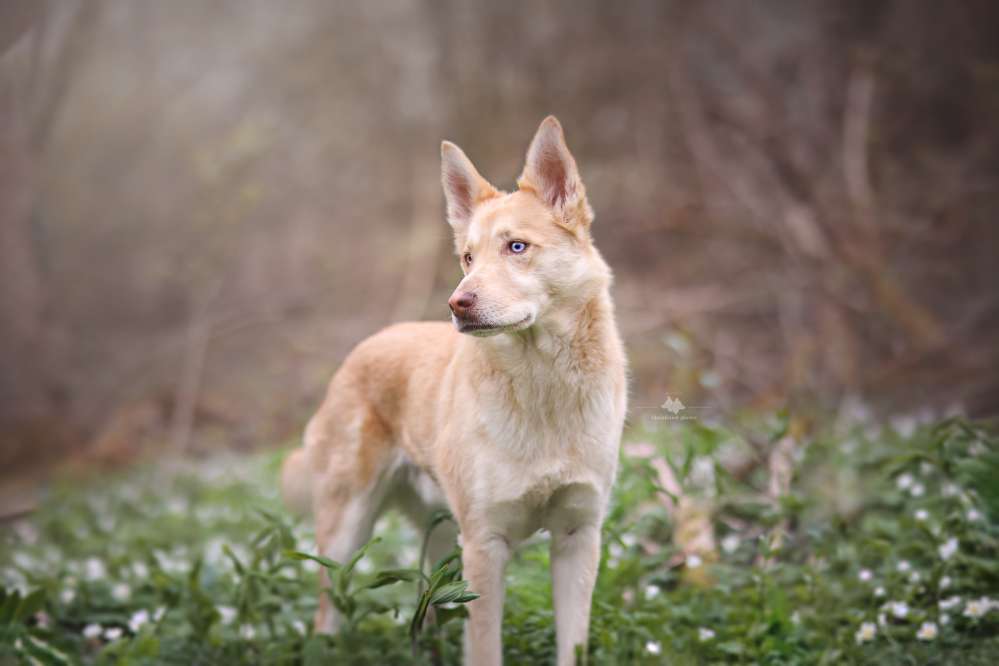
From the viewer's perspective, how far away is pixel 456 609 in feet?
8.44

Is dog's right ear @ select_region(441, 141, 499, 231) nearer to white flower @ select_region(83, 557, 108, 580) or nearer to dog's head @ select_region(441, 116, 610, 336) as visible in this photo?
dog's head @ select_region(441, 116, 610, 336)

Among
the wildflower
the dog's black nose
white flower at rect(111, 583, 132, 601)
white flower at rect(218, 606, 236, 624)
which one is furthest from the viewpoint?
the wildflower

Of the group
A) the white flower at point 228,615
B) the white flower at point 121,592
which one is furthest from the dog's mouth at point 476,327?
the white flower at point 121,592

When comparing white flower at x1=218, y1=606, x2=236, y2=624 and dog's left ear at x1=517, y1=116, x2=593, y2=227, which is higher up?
dog's left ear at x1=517, y1=116, x2=593, y2=227

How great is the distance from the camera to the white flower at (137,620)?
359 centimetres

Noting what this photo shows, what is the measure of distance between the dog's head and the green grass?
32.5 inches

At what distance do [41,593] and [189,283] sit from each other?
312 inches

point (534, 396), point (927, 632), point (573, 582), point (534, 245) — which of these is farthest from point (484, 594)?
point (927, 632)

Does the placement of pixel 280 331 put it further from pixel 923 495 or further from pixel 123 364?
pixel 923 495

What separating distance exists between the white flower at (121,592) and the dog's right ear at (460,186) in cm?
249

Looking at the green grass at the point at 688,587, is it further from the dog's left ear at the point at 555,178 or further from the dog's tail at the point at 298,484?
the dog's left ear at the point at 555,178

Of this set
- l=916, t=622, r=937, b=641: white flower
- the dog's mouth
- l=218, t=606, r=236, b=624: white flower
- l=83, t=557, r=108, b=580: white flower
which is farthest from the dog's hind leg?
l=916, t=622, r=937, b=641: white flower

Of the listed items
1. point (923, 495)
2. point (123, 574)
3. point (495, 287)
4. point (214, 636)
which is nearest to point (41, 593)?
point (214, 636)

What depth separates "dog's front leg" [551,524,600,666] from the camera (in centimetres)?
273
